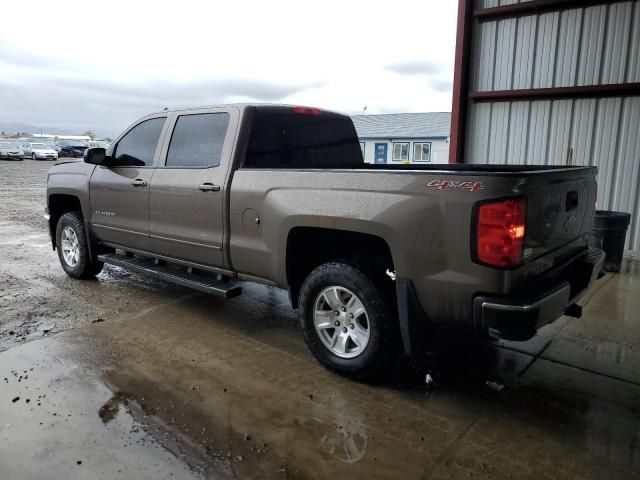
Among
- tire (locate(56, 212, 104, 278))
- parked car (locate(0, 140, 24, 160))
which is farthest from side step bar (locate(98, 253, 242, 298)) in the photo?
parked car (locate(0, 140, 24, 160))

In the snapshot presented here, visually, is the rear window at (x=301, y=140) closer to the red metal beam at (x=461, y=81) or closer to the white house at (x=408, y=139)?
the red metal beam at (x=461, y=81)

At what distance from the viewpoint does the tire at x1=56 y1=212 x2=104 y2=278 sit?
19.5 feet

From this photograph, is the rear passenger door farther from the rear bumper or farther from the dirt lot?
the rear bumper

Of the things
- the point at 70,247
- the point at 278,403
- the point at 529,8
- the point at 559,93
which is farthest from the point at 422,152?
the point at 278,403

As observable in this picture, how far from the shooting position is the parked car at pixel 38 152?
42.7 m

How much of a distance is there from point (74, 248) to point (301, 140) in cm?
334

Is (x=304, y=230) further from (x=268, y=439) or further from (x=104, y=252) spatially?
(x=104, y=252)

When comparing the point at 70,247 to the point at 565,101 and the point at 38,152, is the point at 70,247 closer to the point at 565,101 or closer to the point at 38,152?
the point at 565,101

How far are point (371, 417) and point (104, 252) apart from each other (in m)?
4.20

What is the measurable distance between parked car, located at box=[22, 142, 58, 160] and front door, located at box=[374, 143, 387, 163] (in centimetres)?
2776

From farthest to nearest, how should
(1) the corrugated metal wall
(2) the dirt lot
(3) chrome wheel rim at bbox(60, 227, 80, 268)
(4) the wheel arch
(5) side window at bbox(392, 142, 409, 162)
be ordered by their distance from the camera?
(5) side window at bbox(392, 142, 409, 162)
(1) the corrugated metal wall
(3) chrome wheel rim at bbox(60, 227, 80, 268)
(4) the wheel arch
(2) the dirt lot

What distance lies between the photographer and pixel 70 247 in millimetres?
6258

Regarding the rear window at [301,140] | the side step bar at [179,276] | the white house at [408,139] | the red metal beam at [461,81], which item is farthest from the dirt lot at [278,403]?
the white house at [408,139]

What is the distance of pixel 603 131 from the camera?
8.51 metres
